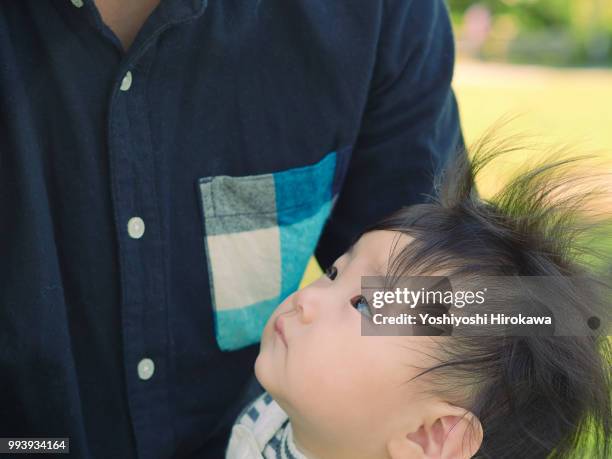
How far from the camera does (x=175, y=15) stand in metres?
1.19

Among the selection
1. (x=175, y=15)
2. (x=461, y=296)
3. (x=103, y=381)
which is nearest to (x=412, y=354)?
(x=461, y=296)

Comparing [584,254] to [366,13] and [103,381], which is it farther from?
[103,381]

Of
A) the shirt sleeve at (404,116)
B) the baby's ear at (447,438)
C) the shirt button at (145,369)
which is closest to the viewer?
the baby's ear at (447,438)

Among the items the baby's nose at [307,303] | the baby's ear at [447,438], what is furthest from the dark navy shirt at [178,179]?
the baby's ear at [447,438]

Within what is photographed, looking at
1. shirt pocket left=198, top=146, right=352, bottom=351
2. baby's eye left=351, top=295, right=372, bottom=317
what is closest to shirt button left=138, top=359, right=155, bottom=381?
shirt pocket left=198, top=146, right=352, bottom=351

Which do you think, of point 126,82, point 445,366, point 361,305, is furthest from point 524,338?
point 126,82

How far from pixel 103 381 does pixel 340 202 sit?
1.82 feet

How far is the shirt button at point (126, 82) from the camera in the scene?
118 centimetres

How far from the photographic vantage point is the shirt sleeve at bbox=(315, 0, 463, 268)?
1.46m

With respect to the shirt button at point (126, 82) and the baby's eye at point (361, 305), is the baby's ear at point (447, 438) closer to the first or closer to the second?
the baby's eye at point (361, 305)

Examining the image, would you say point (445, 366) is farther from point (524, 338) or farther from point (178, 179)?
point (178, 179)

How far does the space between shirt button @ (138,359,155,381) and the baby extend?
0.17 meters

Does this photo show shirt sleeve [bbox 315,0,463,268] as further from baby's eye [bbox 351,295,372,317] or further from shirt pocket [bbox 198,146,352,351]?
baby's eye [bbox 351,295,372,317]

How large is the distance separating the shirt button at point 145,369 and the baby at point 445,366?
0.17 m
